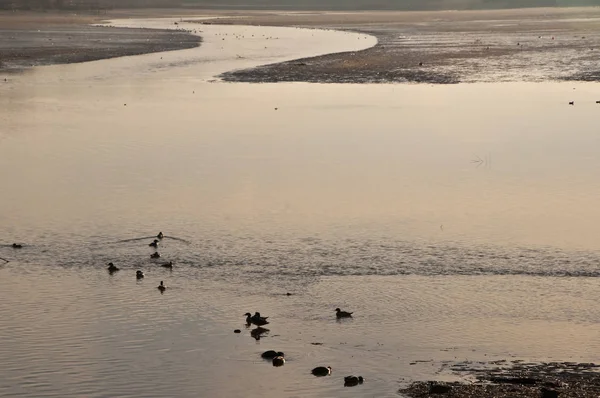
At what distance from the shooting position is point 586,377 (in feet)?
42.5

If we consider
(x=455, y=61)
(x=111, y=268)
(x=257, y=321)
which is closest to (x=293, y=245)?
(x=111, y=268)

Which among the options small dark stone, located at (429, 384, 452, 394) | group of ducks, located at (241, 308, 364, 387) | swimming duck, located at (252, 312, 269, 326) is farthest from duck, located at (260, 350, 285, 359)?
small dark stone, located at (429, 384, 452, 394)

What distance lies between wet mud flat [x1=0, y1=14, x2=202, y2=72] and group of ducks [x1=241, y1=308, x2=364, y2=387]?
45.8 m

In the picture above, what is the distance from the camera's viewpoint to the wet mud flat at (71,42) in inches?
2606

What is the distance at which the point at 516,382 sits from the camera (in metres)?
12.8

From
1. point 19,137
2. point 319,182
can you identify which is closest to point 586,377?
point 319,182

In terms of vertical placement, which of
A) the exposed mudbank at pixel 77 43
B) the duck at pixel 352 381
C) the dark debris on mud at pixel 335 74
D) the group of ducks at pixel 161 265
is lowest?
the duck at pixel 352 381

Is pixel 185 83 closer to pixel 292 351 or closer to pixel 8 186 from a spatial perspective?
pixel 8 186

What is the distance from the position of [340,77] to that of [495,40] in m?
28.6

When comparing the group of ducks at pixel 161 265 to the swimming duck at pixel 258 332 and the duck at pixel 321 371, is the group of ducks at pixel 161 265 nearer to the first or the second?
the swimming duck at pixel 258 332

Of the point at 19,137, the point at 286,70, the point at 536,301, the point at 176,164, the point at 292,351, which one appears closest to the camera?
the point at 292,351

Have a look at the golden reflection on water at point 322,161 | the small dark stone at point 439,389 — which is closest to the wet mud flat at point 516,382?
the small dark stone at point 439,389

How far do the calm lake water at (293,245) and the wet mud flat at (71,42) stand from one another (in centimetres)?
2844

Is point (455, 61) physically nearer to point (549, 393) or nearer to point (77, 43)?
point (77, 43)
